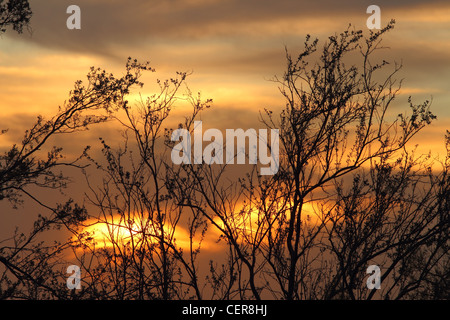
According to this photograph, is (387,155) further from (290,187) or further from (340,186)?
(290,187)

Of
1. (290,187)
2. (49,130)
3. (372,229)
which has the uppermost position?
(49,130)

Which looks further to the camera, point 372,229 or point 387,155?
point 387,155

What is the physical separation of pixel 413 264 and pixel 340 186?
5.81 m

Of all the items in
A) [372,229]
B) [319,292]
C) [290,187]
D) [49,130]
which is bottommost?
[319,292]

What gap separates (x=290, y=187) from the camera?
13.9 meters

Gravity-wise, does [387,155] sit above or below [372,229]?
above
